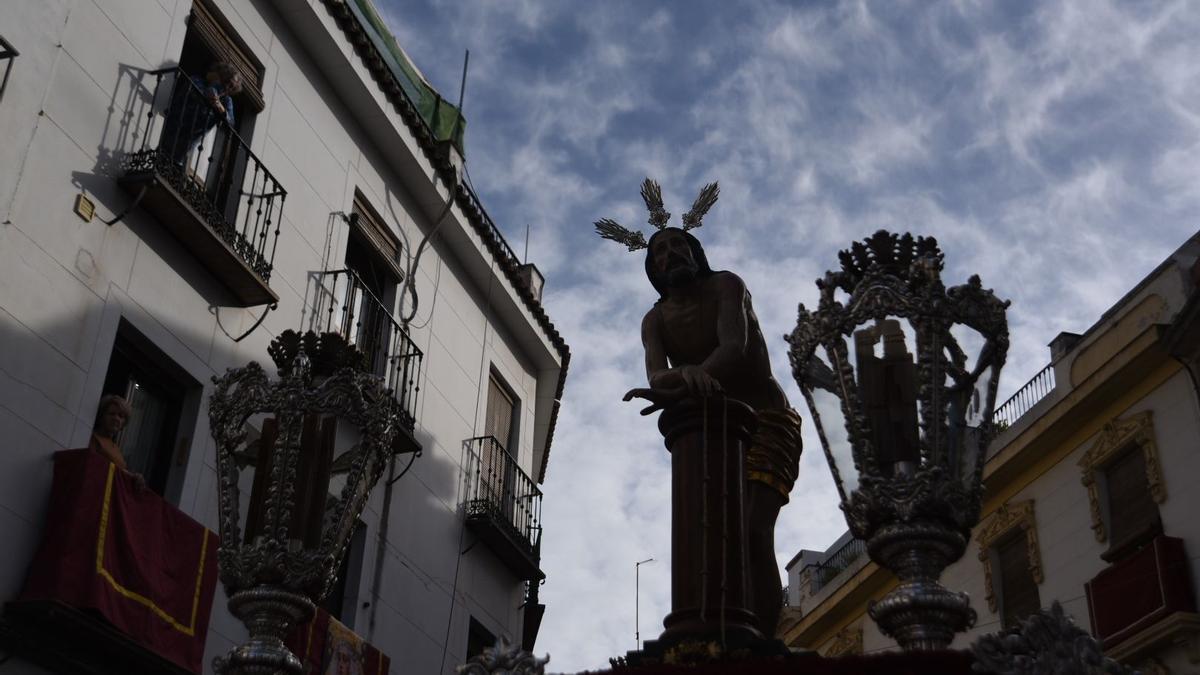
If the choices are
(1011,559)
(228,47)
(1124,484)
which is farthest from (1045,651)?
(1011,559)

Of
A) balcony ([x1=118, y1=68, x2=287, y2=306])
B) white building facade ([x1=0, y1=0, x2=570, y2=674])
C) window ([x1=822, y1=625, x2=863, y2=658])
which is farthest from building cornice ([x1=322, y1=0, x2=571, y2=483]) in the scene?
window ([x1=822, y1=625, x2=863, y2=658])

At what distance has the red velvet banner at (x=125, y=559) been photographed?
308 inches

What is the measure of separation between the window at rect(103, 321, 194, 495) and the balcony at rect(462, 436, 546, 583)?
15.9 feet

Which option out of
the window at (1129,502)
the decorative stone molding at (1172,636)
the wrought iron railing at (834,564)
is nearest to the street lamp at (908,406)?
the decorative stone molding at (1172,636)

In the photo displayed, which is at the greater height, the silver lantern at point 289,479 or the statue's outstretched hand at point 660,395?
the statue's outstretched hand at point 660,395

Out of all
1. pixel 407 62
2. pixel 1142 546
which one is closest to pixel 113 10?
pixel 407 62

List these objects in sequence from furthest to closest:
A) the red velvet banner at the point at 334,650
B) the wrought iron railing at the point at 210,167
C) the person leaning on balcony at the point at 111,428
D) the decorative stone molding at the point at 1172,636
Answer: the decorative stone molding at the point at 1172,636 < the red velvet banner at the point at 334,650 < the wrought iron railing at the point at 210,167 < the person leaning on balcony at the point at 111,428

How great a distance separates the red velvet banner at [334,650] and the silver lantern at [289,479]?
15.6ft

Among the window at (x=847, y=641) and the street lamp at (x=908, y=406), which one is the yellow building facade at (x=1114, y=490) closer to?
the window at (x=847, y=641)

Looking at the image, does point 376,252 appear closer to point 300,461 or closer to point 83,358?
point 83,358

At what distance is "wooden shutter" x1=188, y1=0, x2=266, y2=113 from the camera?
10859 millimetres

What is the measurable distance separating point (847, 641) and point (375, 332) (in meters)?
13.9

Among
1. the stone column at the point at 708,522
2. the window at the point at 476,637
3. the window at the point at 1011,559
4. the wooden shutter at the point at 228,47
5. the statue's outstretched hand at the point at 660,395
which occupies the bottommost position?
the stone column at the point at 708,522

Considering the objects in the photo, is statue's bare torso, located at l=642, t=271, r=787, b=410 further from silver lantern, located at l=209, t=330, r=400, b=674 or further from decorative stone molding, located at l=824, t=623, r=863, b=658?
decorative stone molding, located at l=824, t=623, r=863, b=658
